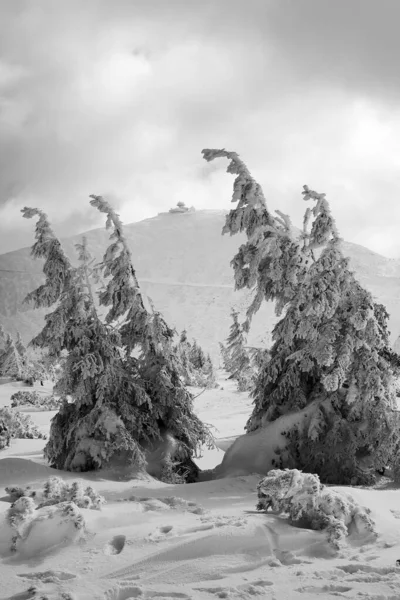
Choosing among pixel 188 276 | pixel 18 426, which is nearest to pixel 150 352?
pixel 18 426

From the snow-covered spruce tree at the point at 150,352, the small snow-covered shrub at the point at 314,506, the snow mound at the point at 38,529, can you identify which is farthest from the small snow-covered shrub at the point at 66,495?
the snow-covered spruce tree at the point at 150,352

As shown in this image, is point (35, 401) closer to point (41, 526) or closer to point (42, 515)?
point (42, 515)

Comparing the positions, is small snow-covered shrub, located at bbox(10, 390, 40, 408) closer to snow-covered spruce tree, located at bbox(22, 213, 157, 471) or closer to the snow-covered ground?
snow-covered spruce tree, located at bbox(22, 213, 157, 471)

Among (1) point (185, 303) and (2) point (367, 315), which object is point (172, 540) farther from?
(1) point (185, 303)

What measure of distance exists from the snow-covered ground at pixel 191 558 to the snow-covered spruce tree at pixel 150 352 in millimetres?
3819

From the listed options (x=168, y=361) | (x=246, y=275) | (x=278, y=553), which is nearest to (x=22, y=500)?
(x=278, y=553)

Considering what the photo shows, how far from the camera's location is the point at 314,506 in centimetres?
631

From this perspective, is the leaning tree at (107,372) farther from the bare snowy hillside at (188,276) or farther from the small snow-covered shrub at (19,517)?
the bare snowy hillside at (188,276)

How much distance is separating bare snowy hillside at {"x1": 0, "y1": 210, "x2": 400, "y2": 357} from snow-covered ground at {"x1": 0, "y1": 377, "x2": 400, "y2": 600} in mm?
54139

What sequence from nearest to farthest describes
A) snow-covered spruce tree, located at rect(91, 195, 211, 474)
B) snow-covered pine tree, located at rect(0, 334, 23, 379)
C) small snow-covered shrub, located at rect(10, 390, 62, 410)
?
1. snow-covered spruce tree, located at rect(91, 195, 211, 474)
2. small snow-covered shrub, located at rect(10, 390, 62, 410)
3. snow-covered pine tree, located at rect(0, 334, 23, 379)

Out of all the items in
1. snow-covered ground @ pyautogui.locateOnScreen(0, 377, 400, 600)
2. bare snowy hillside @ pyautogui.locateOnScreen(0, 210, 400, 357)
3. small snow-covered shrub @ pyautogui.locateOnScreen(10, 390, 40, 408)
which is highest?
bare snowy hillside @ pyautogui.locateOnScreen(0, 210, 400, 357)

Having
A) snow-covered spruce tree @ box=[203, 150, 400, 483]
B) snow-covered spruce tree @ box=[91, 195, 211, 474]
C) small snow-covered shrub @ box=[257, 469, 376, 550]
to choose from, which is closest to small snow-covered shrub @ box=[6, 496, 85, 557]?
small snow-covered shrub @ box=[257, 469, 376, 550]

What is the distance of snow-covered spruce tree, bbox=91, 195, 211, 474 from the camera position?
1148cm

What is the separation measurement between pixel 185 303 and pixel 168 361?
75.7m
